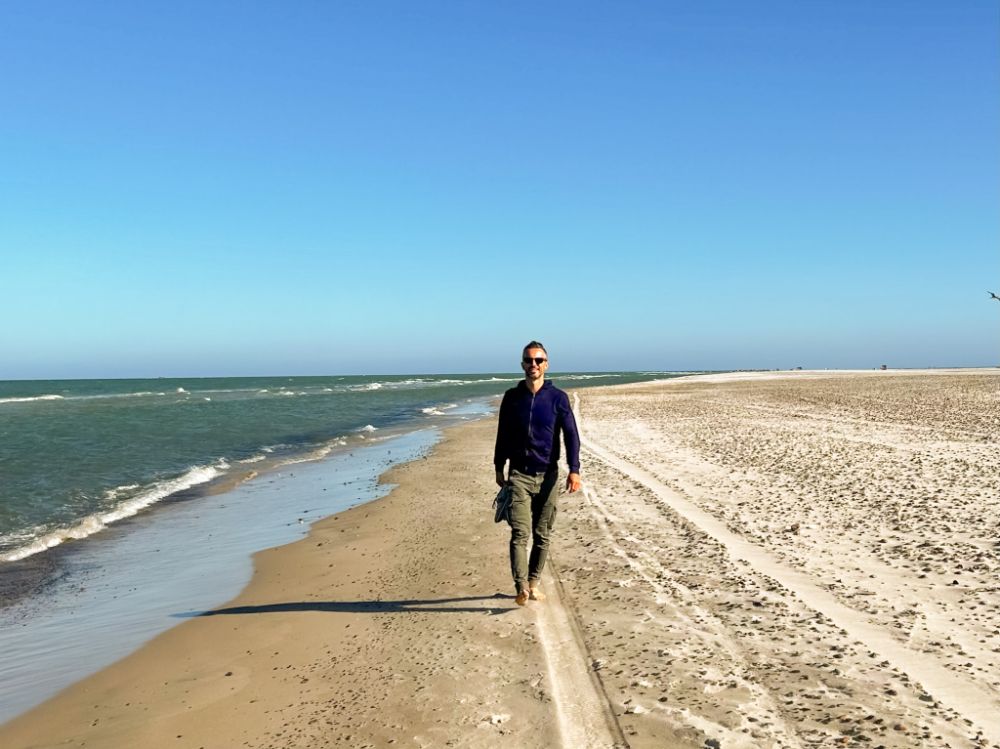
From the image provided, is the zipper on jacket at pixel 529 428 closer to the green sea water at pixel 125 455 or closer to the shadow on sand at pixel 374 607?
the shadow on sand at pixel 374 607

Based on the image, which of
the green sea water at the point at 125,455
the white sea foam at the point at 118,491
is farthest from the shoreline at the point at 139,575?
the white sea foam at the point at 118,491

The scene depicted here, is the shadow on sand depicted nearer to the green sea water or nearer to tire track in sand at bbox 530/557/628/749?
tire track in sand at bbox 530/557/628/749

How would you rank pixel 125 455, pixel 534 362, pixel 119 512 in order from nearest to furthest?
1. pixel 534 362
2. pixel 119 512
3. pixel 125 455

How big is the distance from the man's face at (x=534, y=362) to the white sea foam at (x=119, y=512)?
885 centimetres

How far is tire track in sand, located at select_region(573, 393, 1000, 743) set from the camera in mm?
4156

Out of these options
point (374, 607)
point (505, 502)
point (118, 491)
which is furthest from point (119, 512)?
point (505, 502)

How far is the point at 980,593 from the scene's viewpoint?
6.07 metres

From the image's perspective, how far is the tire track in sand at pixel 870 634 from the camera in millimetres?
4156

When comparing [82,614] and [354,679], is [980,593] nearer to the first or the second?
[354,679]

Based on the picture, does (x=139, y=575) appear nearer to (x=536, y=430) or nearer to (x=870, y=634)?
(x=536, y=430)

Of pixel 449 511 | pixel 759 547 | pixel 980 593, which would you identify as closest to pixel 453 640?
pixel 759 547

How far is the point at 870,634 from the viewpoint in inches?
211

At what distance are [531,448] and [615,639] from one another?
1.78 meters

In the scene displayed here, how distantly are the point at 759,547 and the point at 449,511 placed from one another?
5.45 metres
